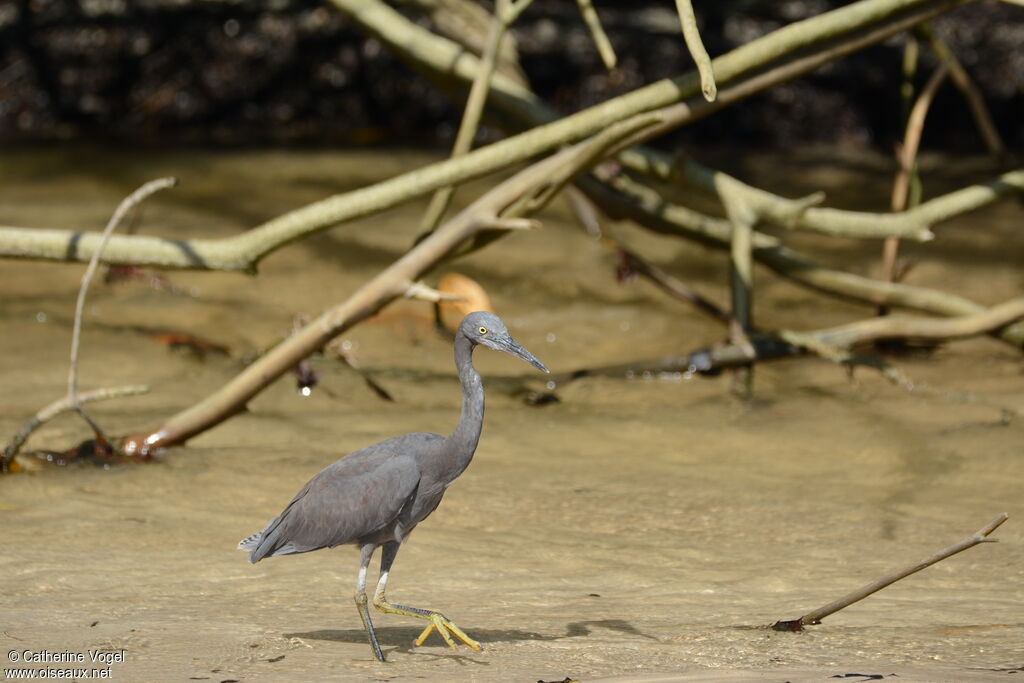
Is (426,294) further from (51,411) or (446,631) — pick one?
(446,631)

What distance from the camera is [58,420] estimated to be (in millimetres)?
4902

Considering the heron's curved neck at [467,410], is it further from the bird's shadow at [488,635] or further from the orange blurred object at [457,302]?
the orange blurred object at [457,302]

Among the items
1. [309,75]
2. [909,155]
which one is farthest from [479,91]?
[309,75]

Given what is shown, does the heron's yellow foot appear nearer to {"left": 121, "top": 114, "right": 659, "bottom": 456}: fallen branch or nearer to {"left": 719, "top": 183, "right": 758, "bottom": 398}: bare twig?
Result: {"left": 121, "top": 114, "right": 659, "bottom": 456}: fallen branch

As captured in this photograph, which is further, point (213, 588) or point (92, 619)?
point (213, 588)

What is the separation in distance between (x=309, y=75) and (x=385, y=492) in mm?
7492

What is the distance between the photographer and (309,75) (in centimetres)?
1003

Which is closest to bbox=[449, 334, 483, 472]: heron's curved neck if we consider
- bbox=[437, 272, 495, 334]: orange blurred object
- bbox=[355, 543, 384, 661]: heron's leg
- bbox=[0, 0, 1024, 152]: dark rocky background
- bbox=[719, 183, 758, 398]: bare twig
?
bbox=[355, 543, 384, 661]: heron's leg

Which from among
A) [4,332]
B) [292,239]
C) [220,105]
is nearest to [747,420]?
[292,239]

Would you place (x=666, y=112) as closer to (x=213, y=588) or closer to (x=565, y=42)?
(x=213, y=588)

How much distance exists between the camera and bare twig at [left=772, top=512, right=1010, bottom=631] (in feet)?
9.58

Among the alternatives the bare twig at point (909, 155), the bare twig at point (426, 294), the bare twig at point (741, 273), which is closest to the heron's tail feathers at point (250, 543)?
the bare twig at point (426, 294)

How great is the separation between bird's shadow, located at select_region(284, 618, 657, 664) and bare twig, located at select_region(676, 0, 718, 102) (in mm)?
1501

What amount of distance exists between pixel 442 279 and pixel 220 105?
416cm
